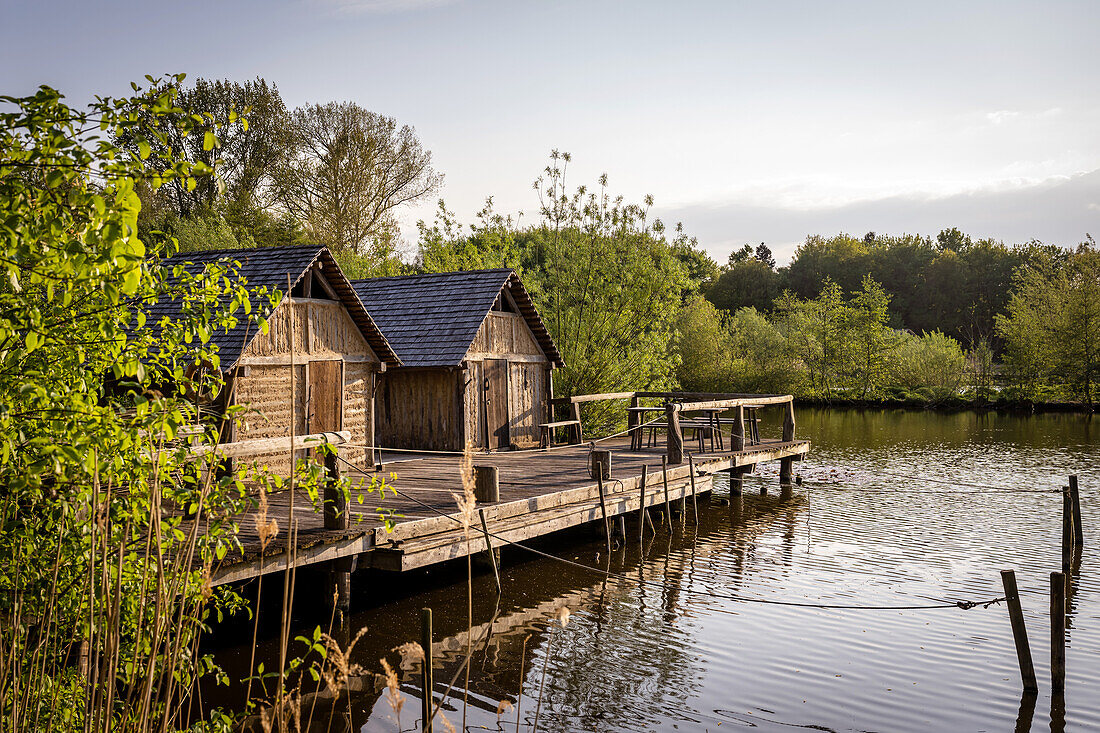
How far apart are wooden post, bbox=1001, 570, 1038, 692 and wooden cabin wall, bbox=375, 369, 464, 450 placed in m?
12.9

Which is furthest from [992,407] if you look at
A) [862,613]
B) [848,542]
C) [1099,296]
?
[862,613]

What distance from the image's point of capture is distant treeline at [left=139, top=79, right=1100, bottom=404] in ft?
90.9

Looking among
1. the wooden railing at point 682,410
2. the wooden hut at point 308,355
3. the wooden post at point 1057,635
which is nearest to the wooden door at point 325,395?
the wooden hut at point 308,355

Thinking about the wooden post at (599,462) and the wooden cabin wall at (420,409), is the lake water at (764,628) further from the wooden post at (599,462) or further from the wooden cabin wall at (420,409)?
the wooden cabin wall at (420,409)

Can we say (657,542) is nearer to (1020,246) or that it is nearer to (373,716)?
(373,716)

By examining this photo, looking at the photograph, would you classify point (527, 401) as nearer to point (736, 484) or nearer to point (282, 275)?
point (736, 484)

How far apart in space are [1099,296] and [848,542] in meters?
39.6

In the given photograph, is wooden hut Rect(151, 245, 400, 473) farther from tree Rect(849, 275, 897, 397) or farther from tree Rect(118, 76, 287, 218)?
tree Rect(849, 275, 897, 397)

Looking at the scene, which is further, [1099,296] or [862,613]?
[1099,296]

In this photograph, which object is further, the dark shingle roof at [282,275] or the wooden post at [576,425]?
the wooden post at [576,425]

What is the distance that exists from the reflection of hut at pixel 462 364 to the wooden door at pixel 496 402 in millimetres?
24

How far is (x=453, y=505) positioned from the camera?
43.0 ft

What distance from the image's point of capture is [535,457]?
20.0 meters

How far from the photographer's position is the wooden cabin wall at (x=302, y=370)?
14508mm
